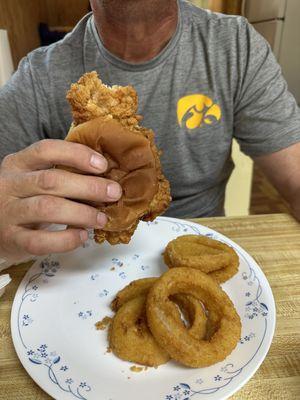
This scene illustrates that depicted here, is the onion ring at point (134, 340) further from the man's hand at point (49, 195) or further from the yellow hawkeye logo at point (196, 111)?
the yellow hawkeye logo at point (196, 111)

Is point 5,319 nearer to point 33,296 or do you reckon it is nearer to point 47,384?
point 33,296

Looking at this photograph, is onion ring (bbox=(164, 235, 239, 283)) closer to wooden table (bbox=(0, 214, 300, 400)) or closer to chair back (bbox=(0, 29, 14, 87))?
wooden table (bbox=(0, 214, 300, 400))

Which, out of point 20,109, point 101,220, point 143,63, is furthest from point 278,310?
point 20,109

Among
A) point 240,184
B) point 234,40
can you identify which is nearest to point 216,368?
point 234,40

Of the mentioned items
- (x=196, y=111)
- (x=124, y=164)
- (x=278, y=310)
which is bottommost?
(x=278, y=310)

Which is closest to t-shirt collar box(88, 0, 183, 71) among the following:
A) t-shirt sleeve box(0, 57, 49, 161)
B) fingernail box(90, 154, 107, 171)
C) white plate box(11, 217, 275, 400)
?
t-shirt sleeve box(0, 57, 49, 161)

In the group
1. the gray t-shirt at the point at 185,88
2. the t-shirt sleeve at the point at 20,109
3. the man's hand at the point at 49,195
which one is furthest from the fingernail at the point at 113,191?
the t-shirt sleeve at the point at 20,109

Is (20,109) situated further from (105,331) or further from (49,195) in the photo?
(105,331)
